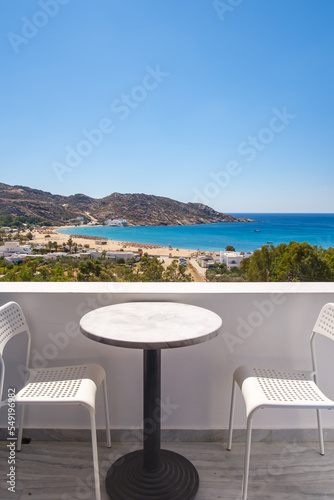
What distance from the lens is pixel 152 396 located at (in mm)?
1441

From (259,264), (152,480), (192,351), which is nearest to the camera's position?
(152,480)

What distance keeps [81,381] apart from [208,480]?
813 millimetres

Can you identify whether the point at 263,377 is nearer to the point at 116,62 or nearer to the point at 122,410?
the point at 122,410

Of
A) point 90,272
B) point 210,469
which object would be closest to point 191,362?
point 210,469

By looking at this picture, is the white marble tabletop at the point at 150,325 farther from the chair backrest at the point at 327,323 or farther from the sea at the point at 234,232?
the sea at the point at 234,232

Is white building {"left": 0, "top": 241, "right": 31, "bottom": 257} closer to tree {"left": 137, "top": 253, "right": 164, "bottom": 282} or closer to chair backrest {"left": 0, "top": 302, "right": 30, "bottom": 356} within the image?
tree {"left": 137, "top": 253, "right": 164, "bottom": 282}

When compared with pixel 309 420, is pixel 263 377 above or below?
above

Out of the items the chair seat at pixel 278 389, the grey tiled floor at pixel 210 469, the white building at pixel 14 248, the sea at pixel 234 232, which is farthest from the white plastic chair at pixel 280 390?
the white building at pixel 14 248

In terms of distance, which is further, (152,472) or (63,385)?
(152,472)

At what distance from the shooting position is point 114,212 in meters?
4.64

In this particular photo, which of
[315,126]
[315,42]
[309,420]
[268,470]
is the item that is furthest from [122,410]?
[315,126]

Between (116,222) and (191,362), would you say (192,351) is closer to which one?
(191,362)

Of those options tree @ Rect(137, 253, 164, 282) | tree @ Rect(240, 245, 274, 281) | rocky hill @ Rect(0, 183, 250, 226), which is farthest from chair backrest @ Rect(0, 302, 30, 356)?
rocky hill @ Rect(0, 183, 250, 226)

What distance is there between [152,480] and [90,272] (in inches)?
79.8
